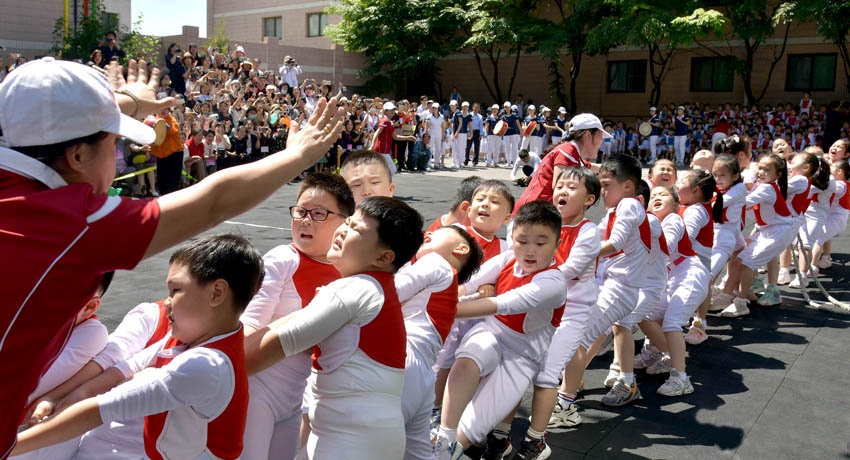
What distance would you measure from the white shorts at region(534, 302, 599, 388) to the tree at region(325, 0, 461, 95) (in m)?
29.2

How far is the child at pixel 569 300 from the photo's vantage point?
382cm

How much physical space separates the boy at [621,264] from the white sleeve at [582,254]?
443 millimetres

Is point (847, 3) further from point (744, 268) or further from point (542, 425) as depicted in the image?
point (542, 425)

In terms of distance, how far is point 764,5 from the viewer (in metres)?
25.7

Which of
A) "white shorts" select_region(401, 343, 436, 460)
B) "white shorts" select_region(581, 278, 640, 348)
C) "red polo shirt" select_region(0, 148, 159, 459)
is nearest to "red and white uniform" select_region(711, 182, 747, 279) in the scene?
"white shorts" select_region(581, 278, 640, 348)

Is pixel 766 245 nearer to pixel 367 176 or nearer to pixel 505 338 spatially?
pixel 505 338

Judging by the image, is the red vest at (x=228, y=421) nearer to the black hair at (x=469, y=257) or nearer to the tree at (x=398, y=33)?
the black hair at (x=469, y=257)

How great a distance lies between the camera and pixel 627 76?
31.9 meters

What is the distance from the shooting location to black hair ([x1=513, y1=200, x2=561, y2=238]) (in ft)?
11.9

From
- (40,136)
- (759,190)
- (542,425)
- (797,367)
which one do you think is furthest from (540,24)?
(40,136)

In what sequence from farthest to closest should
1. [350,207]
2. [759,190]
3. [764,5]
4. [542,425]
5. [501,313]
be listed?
1. [764,5]
2. [759,190]
3. [542,425]
4. [501,313]
5. [350,207]

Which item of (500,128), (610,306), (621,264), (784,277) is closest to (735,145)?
(784,277)

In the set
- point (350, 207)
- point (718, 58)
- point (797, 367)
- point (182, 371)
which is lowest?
point (797, 367)

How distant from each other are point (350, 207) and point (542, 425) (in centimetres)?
162
